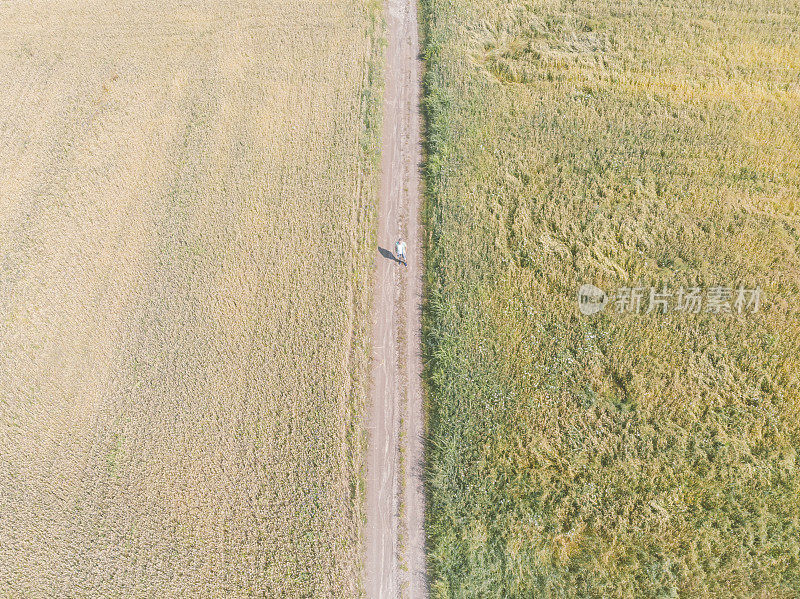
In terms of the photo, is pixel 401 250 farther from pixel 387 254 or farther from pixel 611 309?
pixel 611 309

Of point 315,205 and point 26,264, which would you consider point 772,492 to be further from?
point 26,264

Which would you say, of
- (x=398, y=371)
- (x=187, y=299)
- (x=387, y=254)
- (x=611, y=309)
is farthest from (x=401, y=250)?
(x=187, y=299)

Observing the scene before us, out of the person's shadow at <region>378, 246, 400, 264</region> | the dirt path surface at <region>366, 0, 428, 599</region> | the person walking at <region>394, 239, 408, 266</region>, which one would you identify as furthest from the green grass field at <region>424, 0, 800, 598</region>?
the person's shadow at <region>378, 246, 400, 264</region>

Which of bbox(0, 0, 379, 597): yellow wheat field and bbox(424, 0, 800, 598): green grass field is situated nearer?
bbox(424, 0, 800, 598): green grass field

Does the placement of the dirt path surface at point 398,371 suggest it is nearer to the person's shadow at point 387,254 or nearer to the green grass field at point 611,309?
the person's shadow at point 387,254

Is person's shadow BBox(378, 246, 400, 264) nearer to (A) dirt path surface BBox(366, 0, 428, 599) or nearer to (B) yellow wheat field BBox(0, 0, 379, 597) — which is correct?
(A) dirt path surface BBox(366, 0, 428, 599)

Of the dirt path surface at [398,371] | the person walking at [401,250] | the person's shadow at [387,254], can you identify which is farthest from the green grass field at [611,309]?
the person's shadow at [387,254]

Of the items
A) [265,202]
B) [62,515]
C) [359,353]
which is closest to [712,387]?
[359,353]
